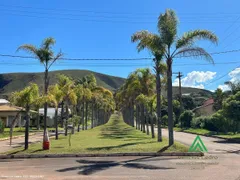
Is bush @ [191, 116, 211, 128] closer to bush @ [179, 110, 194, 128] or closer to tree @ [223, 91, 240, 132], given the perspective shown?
bush @ [179, 110, 194, 128]

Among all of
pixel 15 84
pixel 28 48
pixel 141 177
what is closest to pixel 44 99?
pixel 28 48

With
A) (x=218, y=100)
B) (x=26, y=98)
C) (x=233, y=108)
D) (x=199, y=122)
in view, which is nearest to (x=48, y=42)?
(x=26, y=98)

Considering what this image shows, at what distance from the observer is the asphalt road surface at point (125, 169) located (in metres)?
11.6

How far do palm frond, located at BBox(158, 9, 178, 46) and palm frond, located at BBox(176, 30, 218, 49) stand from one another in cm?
52

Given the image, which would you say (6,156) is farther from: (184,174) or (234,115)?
(234,115)

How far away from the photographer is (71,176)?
11727 millimetres

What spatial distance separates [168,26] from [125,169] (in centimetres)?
1098

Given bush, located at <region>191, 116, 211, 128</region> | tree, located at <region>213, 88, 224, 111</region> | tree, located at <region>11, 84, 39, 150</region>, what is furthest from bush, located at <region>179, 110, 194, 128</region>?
tree, located at <region>11, 84, 39, 150</region>

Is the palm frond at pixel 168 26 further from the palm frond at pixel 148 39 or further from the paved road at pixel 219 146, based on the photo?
the paved road at pixel 219 146

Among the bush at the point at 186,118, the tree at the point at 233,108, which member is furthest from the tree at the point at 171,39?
the bush at the point at 186,118

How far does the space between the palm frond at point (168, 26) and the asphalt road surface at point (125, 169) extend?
26.2 feet

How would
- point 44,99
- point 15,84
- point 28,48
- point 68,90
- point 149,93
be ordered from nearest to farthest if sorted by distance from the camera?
point 44,99
point 28,48
point 68,90
point 149,93
point 15,84

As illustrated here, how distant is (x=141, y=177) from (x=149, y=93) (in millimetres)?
23565

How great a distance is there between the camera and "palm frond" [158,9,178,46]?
2111 centimetres
